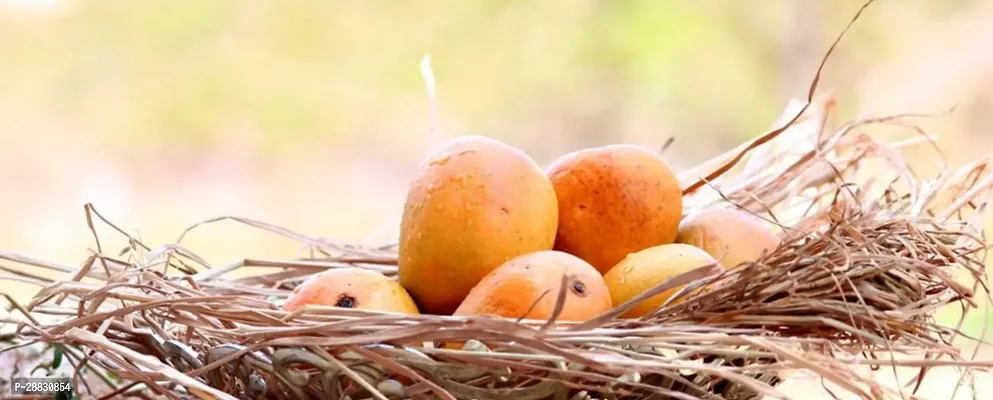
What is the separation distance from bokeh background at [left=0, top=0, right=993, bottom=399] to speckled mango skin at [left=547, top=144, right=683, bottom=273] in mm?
865

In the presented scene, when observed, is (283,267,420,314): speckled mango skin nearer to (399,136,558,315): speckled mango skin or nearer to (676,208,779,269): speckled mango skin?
(399,136,558,315): speckled mango skin

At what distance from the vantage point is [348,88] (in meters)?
1.52

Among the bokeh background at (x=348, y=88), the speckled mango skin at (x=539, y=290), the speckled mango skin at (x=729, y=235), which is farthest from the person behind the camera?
the bokeh background at (x=348, y=88)

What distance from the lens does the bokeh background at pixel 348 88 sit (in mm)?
1445

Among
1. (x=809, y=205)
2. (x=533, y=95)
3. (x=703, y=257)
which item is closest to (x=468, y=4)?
(x=533, y=95)

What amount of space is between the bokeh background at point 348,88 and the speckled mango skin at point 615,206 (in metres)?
0.87

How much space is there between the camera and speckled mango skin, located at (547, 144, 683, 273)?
554mm

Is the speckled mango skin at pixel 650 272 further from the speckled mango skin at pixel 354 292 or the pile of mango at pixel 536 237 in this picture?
the speckled mango skin at pixel 354 292

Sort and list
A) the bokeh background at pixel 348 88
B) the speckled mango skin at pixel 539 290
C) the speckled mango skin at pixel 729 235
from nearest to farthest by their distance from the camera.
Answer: the speckled mango skin at pixel 539 290
the speckled mango skin at pixel 729 235
the bokeh background at pixel 348 88

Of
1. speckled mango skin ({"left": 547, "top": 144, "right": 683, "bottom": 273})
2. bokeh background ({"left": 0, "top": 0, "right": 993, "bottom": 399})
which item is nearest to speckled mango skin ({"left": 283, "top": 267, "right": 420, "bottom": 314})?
speckled mango skin ({"left": 547, "top": 144, "right": 683, "bottom": 273})

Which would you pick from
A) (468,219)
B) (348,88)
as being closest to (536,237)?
(468,219)

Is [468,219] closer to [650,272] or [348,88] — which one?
[650,272]

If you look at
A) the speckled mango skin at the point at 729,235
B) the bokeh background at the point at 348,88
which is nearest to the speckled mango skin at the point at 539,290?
the speckled mango skin at the point at 729,235

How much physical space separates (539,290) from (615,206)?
13cm
